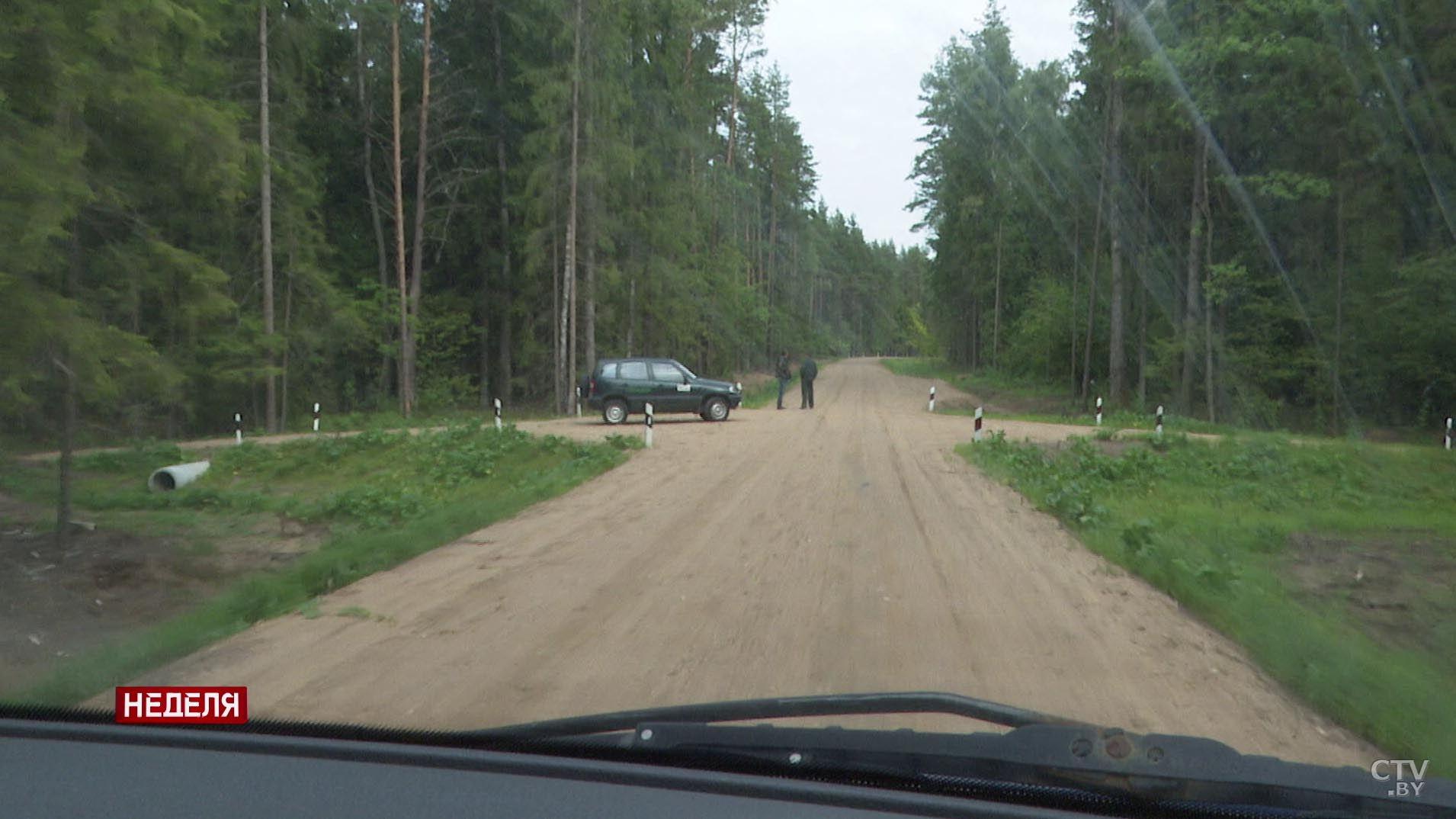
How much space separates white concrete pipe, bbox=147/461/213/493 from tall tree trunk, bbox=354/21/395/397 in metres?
20.2

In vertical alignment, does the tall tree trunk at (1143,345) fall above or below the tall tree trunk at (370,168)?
below

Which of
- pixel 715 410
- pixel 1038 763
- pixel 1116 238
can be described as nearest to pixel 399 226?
pixel 715 410

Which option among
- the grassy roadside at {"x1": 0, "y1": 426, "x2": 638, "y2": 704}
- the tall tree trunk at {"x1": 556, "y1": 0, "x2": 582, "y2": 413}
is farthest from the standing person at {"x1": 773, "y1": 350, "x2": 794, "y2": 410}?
the grassy roadside at {"x1": 0, "y1": 426, "x2": 638, "y2": 704}

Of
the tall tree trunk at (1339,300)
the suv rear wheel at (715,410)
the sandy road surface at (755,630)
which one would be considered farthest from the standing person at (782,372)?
the sandy road surface at (755,630)

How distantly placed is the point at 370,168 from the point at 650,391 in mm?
17772

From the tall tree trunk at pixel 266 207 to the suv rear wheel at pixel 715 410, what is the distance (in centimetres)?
1183

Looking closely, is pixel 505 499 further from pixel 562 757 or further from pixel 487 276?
pixel 487 276

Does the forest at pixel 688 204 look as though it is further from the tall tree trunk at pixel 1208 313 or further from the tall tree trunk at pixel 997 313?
the tall tree trunk at pixel 997 313

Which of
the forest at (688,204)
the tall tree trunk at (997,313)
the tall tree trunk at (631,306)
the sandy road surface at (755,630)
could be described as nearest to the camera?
the sandy road surface at (755,630)

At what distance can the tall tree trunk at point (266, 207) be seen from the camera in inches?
1118

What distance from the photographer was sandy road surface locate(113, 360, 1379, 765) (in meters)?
5.50

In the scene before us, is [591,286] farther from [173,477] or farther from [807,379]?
[173,477]

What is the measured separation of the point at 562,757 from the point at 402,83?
39019 mm

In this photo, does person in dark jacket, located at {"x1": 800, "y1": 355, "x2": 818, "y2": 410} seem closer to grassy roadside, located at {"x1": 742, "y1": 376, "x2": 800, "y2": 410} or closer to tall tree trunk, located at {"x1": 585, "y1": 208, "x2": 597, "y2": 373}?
grassy roadside, located at {"x1": 742, "y1": 376, "x2": 800, "y2": 410}
